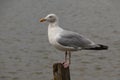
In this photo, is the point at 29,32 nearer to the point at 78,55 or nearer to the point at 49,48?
the point at 49,48

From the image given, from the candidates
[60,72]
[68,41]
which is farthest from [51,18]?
[60,72]

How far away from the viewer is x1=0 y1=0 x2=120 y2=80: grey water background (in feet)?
38.8

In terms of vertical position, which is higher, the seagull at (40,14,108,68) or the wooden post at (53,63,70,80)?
the seagull at (40,14,108,68)

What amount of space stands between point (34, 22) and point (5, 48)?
439 centimetres

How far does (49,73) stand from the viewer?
11.5 meters

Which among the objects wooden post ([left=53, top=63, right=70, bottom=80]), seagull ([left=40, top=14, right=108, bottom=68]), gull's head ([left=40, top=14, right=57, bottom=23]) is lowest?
wooden post ([left=53, top=63, right=70, bottom=80])

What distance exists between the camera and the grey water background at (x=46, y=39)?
38.8ft

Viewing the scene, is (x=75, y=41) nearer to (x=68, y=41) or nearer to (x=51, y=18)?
Answer: (x=68, y=41)

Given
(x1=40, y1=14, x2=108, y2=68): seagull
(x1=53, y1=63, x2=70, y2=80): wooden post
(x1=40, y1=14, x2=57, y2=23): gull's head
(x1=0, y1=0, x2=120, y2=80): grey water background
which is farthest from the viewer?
(x1=0, y1=0, x2=120, y2=80): grey water background

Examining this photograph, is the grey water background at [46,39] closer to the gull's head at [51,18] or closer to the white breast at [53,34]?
the gull's head at [51,18]

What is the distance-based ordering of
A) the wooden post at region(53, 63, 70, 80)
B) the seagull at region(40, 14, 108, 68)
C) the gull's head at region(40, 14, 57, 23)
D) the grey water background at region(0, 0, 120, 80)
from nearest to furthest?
the wooden post at region(53, 63, 70, 80), the seagull at region(40, 14, 108, 68), the gull's head at region(40, 14, 57, 23), the grey water background at region(0, 0, 120, 80)

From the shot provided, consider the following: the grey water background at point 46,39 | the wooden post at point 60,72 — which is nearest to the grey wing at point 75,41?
the wooden post at point 60,72

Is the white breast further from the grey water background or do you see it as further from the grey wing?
the grey water background

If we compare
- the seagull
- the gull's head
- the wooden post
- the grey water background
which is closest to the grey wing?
the seagull
